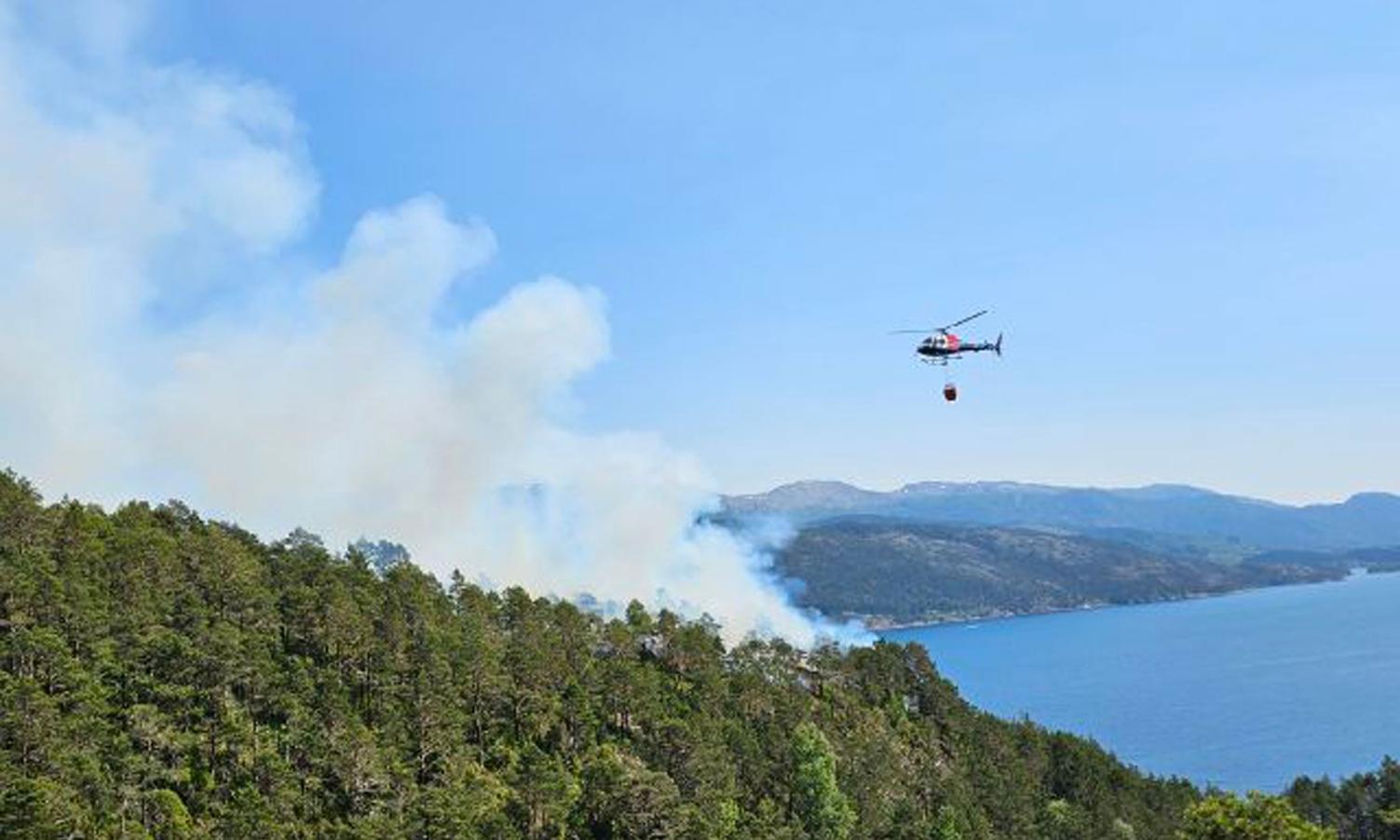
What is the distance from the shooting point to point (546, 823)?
7769cm

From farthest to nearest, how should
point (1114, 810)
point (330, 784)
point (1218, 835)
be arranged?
point (1114, 810)
point (330, 784)
point (1218, 835)

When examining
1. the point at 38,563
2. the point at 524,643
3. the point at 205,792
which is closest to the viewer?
the point at 205,792

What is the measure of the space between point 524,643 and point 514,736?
10890mm

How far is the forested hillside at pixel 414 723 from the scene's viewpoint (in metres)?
67.0

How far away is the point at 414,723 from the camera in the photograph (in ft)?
276

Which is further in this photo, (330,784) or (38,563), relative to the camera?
(38,563)

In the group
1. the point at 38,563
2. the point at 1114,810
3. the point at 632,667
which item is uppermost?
the point at 38,563

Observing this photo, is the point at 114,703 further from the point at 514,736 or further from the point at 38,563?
the point at 514,736

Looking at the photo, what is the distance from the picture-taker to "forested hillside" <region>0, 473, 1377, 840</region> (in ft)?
220

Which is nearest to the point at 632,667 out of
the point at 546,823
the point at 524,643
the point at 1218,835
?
the point at 524,643

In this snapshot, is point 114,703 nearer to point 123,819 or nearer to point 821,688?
point 123,819

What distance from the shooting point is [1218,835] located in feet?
175

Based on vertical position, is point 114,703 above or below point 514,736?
above

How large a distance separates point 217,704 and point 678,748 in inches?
1448
